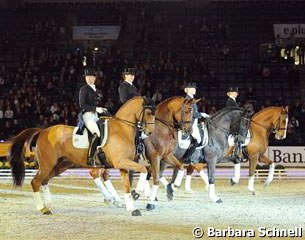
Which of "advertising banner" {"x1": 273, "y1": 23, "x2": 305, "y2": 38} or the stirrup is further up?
"advertising banner" {"x1": 273, "y1": 23, "x2": 305, "y2": 38}

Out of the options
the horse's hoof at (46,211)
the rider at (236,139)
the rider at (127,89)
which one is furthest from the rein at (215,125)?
the horse's hoof at (46,211)

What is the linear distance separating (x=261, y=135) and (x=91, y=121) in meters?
5.16

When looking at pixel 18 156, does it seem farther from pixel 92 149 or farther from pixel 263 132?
pixel 263 132

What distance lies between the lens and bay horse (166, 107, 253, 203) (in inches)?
504

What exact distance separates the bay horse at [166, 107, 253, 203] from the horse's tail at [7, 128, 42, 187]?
9.39ft

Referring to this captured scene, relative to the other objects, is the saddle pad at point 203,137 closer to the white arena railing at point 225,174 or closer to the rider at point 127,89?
the rider at point 127,89

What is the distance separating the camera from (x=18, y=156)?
1175 centimetres

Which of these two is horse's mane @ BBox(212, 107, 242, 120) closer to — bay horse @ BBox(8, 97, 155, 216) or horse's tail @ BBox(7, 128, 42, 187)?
bay horse @ BBox(8, 97, 155, 216)

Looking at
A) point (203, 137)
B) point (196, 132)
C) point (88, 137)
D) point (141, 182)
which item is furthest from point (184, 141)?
point (88, 137)

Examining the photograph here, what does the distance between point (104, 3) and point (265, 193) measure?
1884cm

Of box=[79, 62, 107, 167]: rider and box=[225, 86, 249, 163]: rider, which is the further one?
box=[225, 86, 249, 163]: rider

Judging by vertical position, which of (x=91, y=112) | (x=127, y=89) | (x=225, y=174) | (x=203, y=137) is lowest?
(x=225, y=174)

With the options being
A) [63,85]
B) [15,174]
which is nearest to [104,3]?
[63,85]

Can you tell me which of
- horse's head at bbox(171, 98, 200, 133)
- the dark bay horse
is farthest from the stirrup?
the dark bay horse
